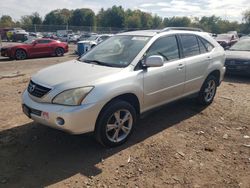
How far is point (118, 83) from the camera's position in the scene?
3969 mm

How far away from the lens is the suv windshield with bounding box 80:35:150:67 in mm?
4469

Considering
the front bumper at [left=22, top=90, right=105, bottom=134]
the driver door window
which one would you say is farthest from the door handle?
the front bumper at [left=22, top=90, right=105, bottom=134]

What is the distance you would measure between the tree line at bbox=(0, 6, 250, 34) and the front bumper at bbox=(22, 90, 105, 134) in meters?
71.1

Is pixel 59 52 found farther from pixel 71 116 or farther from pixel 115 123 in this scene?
pixel 71 116

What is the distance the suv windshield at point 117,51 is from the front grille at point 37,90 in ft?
3.52

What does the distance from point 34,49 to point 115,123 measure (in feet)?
48.2

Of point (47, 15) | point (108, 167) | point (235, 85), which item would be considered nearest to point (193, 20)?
point (47, 15)

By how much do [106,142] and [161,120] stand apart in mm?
1666

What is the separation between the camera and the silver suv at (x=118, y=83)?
369 centimetres

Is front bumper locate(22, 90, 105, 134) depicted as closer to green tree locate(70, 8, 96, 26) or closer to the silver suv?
the silver suv

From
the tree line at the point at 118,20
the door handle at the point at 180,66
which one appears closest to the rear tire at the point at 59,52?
the door handle at the point at 180,66

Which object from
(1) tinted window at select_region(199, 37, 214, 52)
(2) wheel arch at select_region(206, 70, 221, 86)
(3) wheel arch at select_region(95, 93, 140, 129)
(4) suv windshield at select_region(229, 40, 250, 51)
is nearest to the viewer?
(3) wheel arch at select_region(95, 93, 140, 129)

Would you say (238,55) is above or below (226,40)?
below

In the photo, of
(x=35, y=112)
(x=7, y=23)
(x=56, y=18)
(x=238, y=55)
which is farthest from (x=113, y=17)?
(x=35, y=112)
